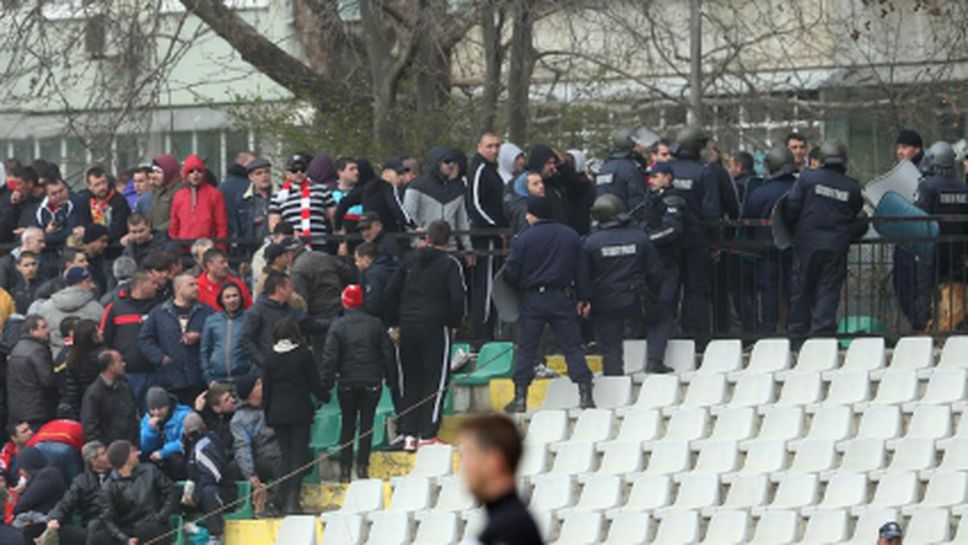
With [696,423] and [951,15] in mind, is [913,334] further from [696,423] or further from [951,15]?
[951,15]

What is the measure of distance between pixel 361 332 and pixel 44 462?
2522 millimetres

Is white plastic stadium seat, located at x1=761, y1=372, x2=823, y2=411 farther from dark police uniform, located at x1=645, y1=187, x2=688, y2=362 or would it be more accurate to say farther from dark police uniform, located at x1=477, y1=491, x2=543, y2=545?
dark police uniform, located at x1=477, y1=491, x2=543, y2=545

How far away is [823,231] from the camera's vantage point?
2162cm

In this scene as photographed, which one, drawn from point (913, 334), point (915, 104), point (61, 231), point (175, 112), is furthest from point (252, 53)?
point (175, 112)

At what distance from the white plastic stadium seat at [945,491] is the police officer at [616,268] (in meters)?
3.13

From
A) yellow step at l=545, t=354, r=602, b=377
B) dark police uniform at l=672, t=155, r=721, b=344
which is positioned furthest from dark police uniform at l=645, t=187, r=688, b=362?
yellow step at l=545, t=354, r=602, b=377

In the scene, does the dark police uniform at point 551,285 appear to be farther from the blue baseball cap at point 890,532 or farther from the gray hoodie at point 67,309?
the blue baseball cap at point 890,532

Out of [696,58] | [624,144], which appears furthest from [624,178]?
[696,58]

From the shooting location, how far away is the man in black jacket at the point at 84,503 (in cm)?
2016

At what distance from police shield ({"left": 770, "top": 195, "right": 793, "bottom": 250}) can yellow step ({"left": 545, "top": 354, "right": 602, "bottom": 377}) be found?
5.57ft

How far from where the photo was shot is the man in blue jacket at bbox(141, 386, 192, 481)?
20781 millimetres

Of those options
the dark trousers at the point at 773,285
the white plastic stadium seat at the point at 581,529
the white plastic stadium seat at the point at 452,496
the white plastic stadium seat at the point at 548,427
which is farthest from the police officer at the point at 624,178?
the white plastic stadium seat at the point at 581,529

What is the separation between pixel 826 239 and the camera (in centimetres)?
2161

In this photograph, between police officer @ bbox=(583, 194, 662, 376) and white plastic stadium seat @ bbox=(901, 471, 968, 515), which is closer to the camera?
white plastic stadium seat @ bbox=(901, 471, 968, 515)
